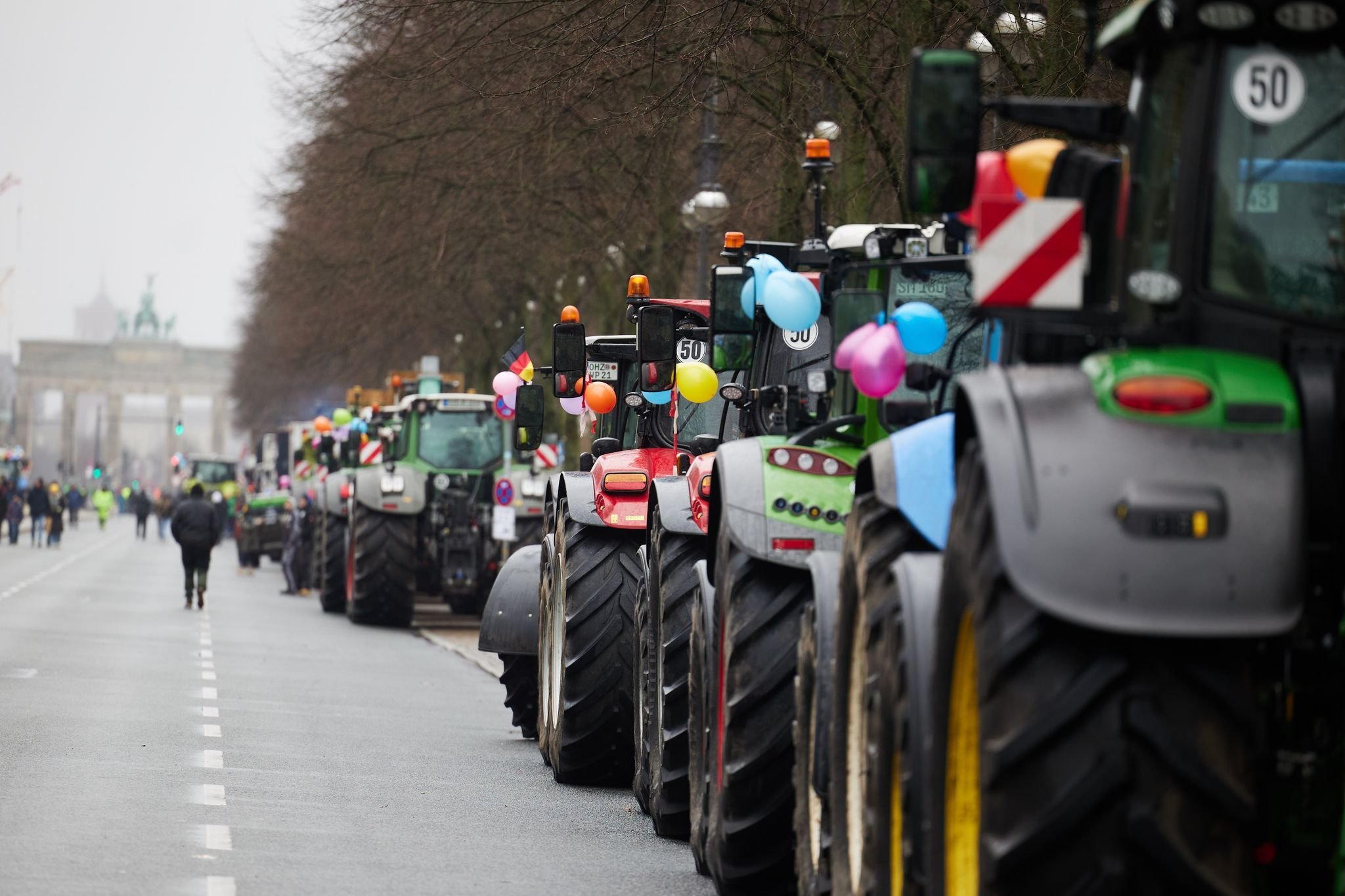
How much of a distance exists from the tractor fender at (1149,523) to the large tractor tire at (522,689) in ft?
36.0

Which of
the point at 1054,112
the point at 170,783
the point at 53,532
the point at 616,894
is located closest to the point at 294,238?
the point at 53,532

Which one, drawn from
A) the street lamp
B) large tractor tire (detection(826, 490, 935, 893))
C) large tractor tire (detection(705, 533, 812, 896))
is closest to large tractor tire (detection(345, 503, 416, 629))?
the street lamp

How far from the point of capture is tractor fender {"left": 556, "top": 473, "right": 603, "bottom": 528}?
13.3 m

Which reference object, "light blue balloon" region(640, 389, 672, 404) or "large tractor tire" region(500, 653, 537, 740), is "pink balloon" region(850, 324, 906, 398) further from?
"large tractor tire" region(500, 653, 537, 740)

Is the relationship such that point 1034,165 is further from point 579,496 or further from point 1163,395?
point 579,496

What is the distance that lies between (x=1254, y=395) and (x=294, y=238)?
42712mm

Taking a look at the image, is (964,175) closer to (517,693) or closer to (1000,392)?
(1000,392)

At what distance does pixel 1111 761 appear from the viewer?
4621mm

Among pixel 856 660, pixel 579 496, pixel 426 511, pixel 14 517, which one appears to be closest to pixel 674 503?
pixel 579 496

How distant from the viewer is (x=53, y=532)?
65250 mm

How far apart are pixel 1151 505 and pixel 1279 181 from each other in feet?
3.60

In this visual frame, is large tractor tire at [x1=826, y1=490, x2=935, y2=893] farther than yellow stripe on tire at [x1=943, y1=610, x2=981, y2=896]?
Yes

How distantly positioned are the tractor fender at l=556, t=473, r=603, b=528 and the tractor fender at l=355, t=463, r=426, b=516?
14.0 m

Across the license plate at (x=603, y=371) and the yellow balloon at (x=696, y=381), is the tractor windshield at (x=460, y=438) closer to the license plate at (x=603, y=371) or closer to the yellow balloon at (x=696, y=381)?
the license plate at (x=603, y=371)
